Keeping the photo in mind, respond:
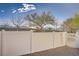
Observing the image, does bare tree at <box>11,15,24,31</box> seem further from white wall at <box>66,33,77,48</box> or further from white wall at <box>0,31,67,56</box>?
white wall at <box>66,33,77,48</box>

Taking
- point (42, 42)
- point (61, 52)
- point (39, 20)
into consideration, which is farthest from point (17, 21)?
point (61, 52)

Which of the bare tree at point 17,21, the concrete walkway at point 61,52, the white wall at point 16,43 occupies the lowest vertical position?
the concrete walkway at point 61,52

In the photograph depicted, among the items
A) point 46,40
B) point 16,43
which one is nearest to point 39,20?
point 46,40

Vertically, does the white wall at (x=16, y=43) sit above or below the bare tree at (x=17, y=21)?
below

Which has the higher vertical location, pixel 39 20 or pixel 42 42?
pixel 39 20

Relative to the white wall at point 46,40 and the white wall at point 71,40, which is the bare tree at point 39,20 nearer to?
the white wall at point 46,40

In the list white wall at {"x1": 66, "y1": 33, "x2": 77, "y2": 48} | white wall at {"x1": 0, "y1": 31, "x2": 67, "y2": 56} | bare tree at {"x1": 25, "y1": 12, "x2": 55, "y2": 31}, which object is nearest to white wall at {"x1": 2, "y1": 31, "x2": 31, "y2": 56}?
white wall at {"x1": 0, "y1": 31, "x2": 67, "y2": 56}

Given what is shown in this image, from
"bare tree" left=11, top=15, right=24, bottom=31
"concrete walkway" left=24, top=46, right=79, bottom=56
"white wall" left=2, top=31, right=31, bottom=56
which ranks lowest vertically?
"concrete walkway" left=24, top=46, right=79, bottom=56

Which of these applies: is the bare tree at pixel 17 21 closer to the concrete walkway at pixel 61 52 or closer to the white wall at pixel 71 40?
the concrete walkway at pixel 61 52

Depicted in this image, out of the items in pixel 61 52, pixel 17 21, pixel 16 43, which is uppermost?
pixel 17 21

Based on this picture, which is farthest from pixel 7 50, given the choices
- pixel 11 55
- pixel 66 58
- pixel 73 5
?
pixel 73 5

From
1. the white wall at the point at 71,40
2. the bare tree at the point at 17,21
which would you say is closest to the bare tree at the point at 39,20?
the bare tree at the point at 17,21

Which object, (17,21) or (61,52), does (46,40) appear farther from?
(17,21)

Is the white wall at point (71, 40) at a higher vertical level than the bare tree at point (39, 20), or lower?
lower
